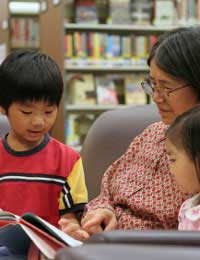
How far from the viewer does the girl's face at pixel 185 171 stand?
1167 millimetres

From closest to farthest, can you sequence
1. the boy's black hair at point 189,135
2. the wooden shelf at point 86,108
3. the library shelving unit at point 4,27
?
the boy's black hair at point 189,135 < the wooden shelf at point 86,108 < the library shelving unit at point 4,27

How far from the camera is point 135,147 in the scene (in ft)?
5.13

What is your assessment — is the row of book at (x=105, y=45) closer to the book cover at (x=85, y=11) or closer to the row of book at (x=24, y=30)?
the book cover at (x=85, y=11)

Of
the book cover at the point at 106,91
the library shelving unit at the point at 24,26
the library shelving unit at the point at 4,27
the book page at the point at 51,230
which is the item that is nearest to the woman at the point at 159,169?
the book page at the point at 51,230

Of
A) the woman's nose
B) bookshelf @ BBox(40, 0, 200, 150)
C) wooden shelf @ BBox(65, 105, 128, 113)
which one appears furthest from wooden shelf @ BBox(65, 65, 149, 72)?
the woman's nose

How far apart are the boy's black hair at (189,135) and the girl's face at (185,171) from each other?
1 cm

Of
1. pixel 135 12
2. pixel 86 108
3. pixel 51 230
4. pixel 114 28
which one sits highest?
pixel 135 12

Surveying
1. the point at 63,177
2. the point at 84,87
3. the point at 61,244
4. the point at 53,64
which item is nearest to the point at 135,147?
the point at 63,177

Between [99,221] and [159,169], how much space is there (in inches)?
8.5

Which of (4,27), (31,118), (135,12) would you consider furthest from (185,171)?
(4,27)

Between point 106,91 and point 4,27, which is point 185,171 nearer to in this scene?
point 106,91

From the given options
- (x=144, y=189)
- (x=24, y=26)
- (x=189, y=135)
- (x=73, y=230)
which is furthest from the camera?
(x=24, y=26)

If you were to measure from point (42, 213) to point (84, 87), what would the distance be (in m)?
3.03

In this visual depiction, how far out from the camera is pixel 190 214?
118 centimetres
